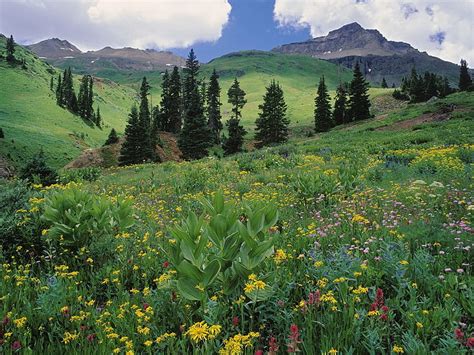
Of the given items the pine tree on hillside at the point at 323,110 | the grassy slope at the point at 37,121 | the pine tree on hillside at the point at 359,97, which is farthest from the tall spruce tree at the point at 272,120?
the grassy slope at the point at 37,121

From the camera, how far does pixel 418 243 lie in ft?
16.0

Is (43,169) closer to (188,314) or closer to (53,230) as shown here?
(53,230)

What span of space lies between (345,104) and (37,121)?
272ft

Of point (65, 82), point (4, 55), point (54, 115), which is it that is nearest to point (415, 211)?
point (54, 115)

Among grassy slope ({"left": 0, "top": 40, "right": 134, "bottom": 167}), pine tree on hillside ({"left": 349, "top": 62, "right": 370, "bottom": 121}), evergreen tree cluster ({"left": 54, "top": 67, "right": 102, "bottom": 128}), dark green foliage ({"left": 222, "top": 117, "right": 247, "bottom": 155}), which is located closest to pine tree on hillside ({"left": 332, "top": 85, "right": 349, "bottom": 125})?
pine tree on hillside ({"left": 349, "top": 62, "right": 370, "bottom": 121})

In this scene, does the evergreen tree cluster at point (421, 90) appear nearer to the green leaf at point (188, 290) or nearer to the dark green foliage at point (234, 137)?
the dark green foliage at point (234, 137)

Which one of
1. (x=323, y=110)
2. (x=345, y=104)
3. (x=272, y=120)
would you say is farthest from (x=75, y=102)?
(x=345, y=104)

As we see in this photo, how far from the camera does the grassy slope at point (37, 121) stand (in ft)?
226

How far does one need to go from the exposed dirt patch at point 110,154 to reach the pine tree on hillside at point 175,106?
26.7ft

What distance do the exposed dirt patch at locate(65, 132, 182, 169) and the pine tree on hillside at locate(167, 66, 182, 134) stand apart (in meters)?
8.14

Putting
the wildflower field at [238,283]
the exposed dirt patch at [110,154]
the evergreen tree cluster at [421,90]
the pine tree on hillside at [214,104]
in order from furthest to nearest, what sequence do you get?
the evergreen tree cluster at [421,90] < the pine tree on hillside at [214,104] < the exposed dirt patch at [110,154] < the wildflower field at [238,283]

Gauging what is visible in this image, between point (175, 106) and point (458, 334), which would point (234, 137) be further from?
point (458, 334)

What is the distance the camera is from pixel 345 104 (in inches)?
3536

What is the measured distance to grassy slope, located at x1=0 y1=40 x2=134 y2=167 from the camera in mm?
68844
